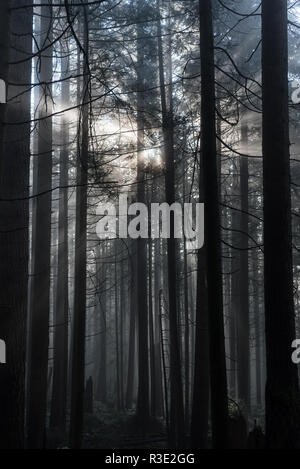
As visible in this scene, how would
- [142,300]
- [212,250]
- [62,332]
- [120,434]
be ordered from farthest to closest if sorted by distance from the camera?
[142,300]
[62,332]
[120,434]
[212,250]

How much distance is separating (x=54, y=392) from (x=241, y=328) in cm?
693

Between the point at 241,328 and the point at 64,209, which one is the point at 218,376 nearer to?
the point at 241,328

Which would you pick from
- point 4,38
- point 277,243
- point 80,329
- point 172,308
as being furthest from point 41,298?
point 4,38

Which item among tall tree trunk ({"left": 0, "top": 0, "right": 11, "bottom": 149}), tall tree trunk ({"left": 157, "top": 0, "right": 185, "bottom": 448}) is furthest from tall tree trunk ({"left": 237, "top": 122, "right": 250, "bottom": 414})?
tall tree trunk ({"left": 0, "top": 0, "right": 11, "bottom": 149})

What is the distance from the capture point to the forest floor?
1424 centimetres

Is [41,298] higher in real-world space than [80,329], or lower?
higher

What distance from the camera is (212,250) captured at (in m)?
7.07

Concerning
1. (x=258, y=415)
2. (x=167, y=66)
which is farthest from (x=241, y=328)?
(x=167, y=66)

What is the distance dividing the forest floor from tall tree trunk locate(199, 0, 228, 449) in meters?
7.95

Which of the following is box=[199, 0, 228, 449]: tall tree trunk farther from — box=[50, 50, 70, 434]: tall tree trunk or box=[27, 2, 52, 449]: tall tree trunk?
box=[50, 50, 70, 434]: tall tree trunk

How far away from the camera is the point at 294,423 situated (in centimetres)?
565

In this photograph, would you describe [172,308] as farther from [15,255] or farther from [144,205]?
[15,255]

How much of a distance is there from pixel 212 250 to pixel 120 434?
10.9 meters

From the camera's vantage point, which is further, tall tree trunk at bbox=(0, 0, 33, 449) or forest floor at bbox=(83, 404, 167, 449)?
forest floor at bbox=(83, 404, 167, 449)
